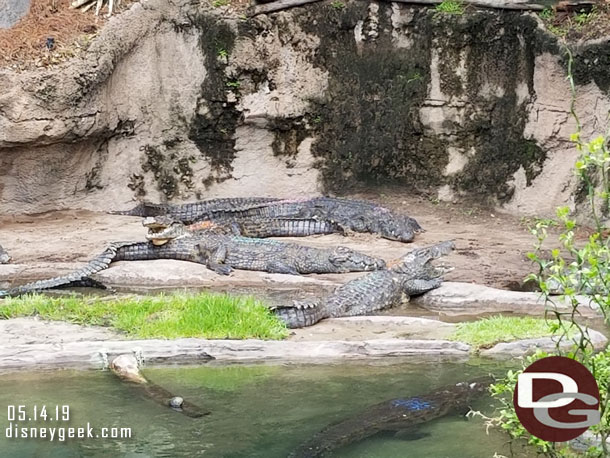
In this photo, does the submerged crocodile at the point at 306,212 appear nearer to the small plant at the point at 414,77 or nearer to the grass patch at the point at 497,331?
the small plant at the point at 414,77

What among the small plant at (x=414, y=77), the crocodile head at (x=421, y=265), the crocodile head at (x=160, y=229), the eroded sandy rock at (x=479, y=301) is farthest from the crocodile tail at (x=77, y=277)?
the small plant at (x=414, y=77)

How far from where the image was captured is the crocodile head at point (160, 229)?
9.89 meters

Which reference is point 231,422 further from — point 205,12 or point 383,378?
point 205,12

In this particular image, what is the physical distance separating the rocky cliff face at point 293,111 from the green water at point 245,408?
6319 mm

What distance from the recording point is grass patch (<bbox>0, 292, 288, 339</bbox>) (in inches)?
265

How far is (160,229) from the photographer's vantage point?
32.7 feet

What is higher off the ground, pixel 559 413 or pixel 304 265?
pixel 559 413

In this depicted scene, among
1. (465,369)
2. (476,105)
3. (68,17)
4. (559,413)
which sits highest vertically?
(68,17)

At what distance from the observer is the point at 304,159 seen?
12859 mm

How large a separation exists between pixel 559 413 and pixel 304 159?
9.27 meters

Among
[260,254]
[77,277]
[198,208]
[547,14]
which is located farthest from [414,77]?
[77,277]

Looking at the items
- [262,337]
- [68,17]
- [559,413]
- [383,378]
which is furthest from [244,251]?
[559,413]

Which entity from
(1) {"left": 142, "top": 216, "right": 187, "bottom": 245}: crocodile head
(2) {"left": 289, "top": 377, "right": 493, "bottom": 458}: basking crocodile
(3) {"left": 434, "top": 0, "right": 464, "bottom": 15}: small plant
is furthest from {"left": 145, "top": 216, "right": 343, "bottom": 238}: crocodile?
(2) {"left": 289, "top": 377, "right": 493, "bottom": 458}: basking crocodile

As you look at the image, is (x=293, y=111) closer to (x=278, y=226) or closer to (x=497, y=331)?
(x=278, y=226)
